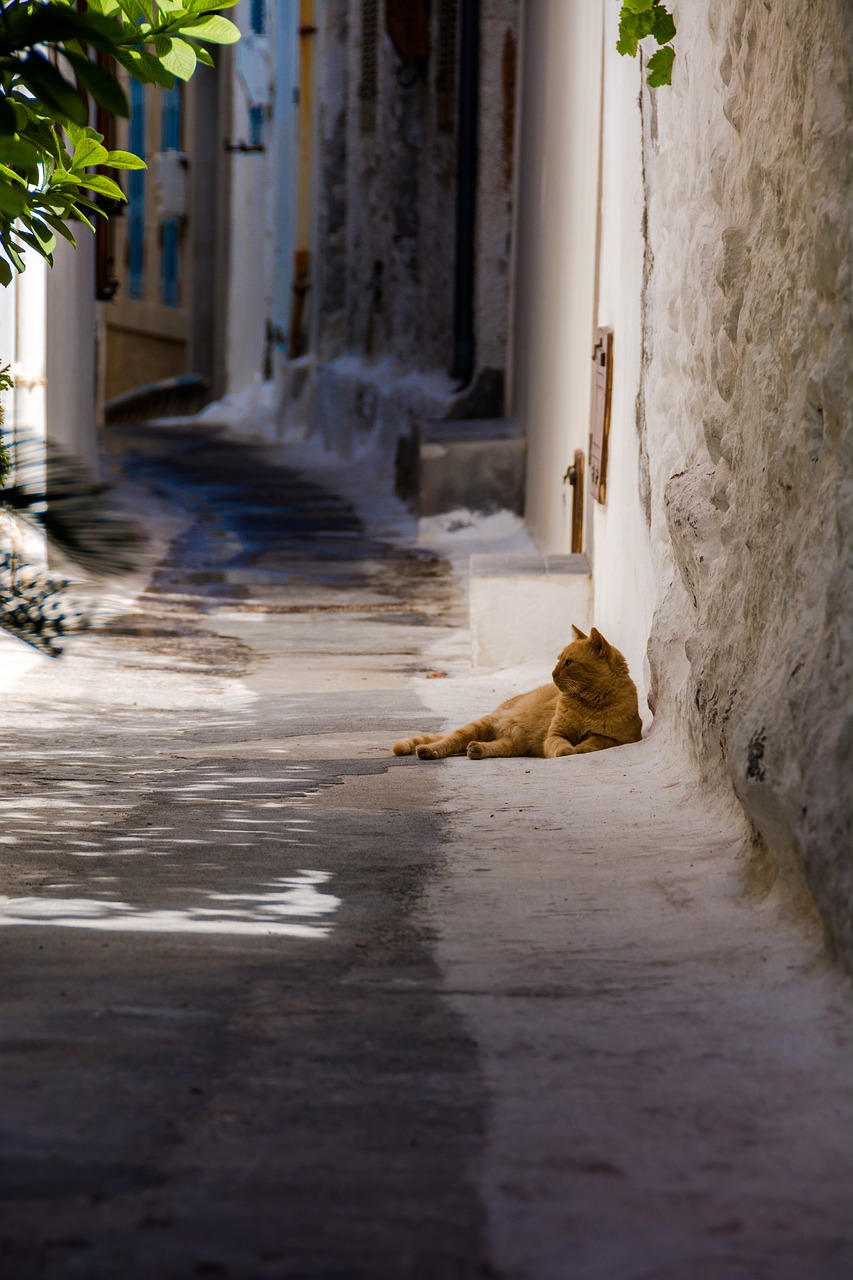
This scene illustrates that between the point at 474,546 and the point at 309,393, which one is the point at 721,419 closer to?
the point at 474,546

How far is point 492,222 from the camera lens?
1706cm

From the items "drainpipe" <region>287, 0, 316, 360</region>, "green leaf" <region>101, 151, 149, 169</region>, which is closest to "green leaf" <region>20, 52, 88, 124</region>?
"green leaf" <region>101, 151, 149, 169</region>

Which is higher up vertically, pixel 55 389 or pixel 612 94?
pixel 612 94

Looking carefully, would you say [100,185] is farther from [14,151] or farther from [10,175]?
[14,151]

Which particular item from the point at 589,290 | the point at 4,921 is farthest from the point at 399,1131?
the point at 589,290

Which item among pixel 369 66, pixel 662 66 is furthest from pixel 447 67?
pixel 662 66

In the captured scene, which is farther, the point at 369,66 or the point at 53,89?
the point at 369,66

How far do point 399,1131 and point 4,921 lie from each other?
4.83ft

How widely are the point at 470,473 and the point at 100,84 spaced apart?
1180 centimetres

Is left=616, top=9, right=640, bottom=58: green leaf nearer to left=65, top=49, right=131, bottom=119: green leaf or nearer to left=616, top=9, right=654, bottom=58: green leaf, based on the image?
left=616, top=9, right=654, bottom=58: green leaf

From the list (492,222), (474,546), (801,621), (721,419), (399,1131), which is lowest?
(474,546)

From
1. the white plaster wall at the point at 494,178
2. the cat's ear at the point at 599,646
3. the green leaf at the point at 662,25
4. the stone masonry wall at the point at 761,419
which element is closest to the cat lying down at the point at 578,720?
the cat's ear at the point at 599,646

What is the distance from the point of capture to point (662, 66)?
20.0 feet

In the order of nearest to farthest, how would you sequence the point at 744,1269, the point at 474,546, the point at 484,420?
1. the point at 744,1269
2. the point at 474,546
3. the point at 484,420
